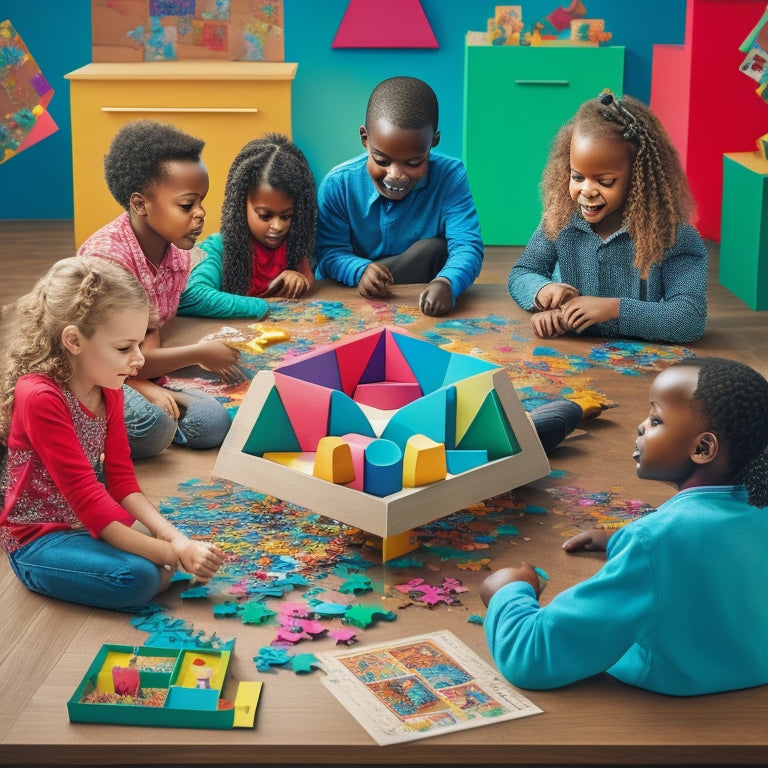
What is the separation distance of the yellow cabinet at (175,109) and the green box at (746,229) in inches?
69.3

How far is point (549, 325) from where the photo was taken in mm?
2883

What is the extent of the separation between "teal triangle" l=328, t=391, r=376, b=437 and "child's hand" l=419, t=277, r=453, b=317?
1106 mm

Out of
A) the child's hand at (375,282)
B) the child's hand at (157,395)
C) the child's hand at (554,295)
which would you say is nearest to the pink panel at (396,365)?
the child's hand at (157,395)

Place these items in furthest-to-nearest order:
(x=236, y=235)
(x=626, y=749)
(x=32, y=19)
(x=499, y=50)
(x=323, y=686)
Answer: (x=32, y=19)
(x=499, y=50)
(x=236, y=235)
(x=323, y=686)
(x=626, y=749)

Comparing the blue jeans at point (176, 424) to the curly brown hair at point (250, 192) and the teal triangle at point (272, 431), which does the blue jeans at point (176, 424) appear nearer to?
the teal triangle at point (272, 431)

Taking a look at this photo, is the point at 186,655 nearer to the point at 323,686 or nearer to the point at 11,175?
the point at 323,686

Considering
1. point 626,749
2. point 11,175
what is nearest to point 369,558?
point 626,749

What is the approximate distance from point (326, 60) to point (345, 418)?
14.5ft

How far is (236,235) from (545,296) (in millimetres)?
850

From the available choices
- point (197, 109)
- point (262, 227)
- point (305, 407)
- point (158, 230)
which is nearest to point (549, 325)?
point (262, 227)

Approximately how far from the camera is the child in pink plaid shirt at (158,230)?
8.33 ft

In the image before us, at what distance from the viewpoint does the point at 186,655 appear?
1541 mm

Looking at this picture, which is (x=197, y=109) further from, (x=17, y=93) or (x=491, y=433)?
(x=491, y=433)

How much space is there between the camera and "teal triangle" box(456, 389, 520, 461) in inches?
76.5
